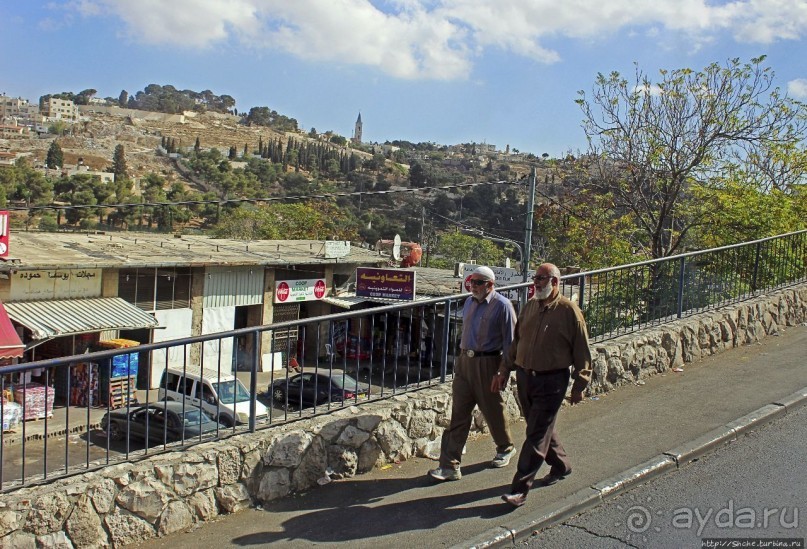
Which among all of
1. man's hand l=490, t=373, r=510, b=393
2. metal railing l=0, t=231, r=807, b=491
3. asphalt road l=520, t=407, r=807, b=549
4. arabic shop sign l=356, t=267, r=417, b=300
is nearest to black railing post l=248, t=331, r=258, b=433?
metal railing l=0, t=231, r=807, b=491

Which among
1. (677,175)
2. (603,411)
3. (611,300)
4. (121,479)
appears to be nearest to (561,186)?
(677,175)

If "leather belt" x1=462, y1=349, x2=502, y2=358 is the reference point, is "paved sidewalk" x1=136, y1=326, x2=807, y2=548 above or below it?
below

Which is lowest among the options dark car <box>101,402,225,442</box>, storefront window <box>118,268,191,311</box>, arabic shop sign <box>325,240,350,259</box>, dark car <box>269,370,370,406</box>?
storefront window <box>118,268,191,311</box>

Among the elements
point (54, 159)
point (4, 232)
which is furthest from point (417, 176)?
point (4, 232)

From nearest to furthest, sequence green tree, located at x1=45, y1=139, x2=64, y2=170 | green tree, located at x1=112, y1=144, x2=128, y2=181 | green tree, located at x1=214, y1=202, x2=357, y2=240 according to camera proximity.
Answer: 1. green tree, located at x1=214, y1=202, x2=357, y2=240
2. green tree, located at x1=112, y1=144, x2=128, y2=181
3. green tree, located at x1=45, y1=139, x2=64, y2=170

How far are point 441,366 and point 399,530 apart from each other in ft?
7.14

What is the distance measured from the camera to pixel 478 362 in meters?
5.45

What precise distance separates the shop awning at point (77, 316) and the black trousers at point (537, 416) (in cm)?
1671

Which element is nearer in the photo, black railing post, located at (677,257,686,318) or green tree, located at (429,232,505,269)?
black railing post, located at (677,257,686,318)

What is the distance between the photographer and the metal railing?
459cm

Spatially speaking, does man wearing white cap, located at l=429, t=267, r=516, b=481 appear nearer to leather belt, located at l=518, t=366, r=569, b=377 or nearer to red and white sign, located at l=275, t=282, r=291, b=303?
leather belt, located at l=518, t=366, r=569, b=377

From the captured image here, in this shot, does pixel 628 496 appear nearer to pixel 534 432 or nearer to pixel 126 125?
pixel 534 432

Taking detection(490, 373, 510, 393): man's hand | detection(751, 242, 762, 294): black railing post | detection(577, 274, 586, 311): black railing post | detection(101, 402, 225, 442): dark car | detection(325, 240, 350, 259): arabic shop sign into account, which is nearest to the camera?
detection(101, 402, 225, 442): dark car

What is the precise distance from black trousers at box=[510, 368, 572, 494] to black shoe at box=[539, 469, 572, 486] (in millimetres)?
252
